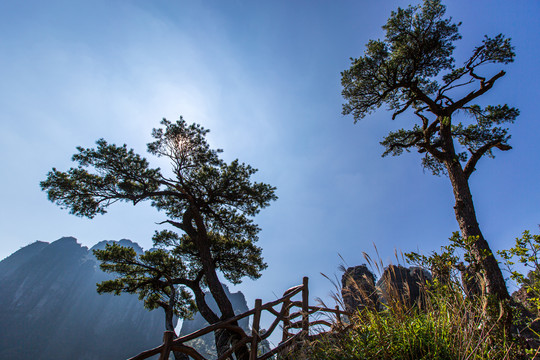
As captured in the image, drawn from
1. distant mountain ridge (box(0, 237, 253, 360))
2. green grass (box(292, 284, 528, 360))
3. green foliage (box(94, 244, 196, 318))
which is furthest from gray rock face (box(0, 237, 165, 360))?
green grass (box(292, 284, 528, 360))

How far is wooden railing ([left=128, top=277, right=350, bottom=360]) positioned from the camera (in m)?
2.40

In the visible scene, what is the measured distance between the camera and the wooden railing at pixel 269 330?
7.88 feet

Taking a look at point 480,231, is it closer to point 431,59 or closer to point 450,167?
point 450,167

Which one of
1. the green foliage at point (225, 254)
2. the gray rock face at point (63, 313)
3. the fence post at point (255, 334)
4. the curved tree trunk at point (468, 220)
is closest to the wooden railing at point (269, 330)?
the fence post at point (255, 334)

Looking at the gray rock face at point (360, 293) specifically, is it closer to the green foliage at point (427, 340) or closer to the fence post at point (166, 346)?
the green foliage at point (427, 340)

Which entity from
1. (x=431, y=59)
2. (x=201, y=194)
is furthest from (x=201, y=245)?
(x=431, y=59)

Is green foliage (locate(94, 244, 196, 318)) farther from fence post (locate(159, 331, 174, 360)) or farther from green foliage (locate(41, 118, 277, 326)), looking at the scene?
fence post (locate(159, 331, 174, 360))

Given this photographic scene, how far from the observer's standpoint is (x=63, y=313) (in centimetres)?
7062

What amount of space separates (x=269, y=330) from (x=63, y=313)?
100m

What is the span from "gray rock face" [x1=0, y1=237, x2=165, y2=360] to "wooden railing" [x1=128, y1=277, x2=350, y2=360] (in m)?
87.0

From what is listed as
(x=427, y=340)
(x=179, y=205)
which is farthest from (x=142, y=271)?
Result: (x=427, y=340)

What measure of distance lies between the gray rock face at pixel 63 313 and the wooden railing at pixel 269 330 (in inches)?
3427

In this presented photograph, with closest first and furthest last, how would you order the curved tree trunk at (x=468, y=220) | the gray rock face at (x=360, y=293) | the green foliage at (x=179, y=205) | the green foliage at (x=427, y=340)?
the green foliage at (x=427, y=340) < the gray rock face at (x=360, y=293) < the curved tree trunk at (x=468, y=220) < the green foliage at (x=179, y=205)

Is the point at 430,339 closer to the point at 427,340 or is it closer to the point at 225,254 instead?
the point at 427,340
